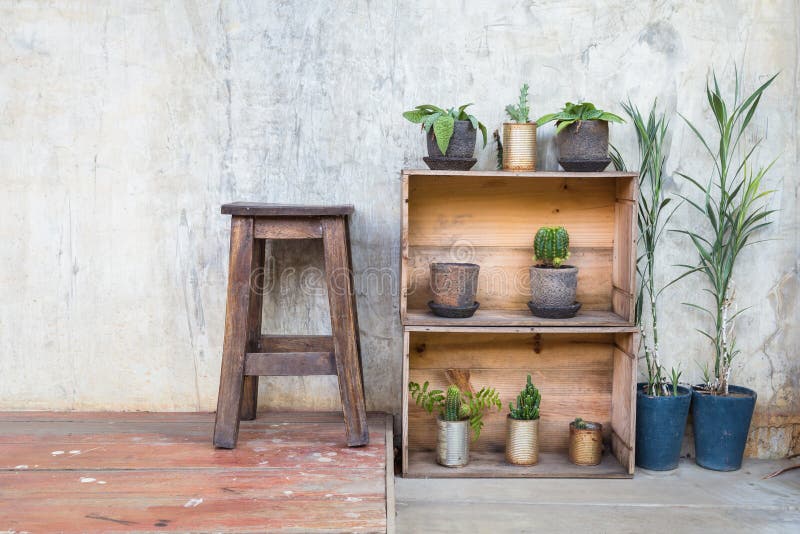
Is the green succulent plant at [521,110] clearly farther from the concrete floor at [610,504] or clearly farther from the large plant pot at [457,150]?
the concrete floor at [610,504]

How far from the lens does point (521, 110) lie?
2900 mm

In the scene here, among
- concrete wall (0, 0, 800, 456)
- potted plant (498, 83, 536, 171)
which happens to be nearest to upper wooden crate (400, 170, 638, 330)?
A: concrete wall (0, 0, 800, 456)

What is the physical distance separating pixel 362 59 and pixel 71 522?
1.89 meters

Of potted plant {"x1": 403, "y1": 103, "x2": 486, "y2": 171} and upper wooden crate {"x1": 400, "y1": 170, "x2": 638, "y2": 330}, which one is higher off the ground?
potted plant {"x1": 403, "y1": 103, "x2": 486, "y2": 171}

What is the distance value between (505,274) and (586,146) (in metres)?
0.60

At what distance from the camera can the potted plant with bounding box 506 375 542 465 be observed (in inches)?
117

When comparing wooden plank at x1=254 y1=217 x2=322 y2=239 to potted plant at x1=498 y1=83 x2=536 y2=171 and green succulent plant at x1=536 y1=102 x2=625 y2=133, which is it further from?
green succulent plant at x1=536 y1=102 x2=625 y2=133

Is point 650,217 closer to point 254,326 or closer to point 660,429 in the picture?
Answer: point 660,429

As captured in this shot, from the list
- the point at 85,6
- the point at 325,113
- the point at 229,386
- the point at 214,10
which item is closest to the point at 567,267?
the point at 325,113

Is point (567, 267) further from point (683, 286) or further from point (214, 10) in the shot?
point (214, 10)

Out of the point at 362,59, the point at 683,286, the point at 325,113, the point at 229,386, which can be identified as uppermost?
the point at 362,59

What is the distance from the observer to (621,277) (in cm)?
304

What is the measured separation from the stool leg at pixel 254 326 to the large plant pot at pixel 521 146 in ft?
3.18

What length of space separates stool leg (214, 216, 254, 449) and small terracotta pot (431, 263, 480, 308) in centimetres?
68
